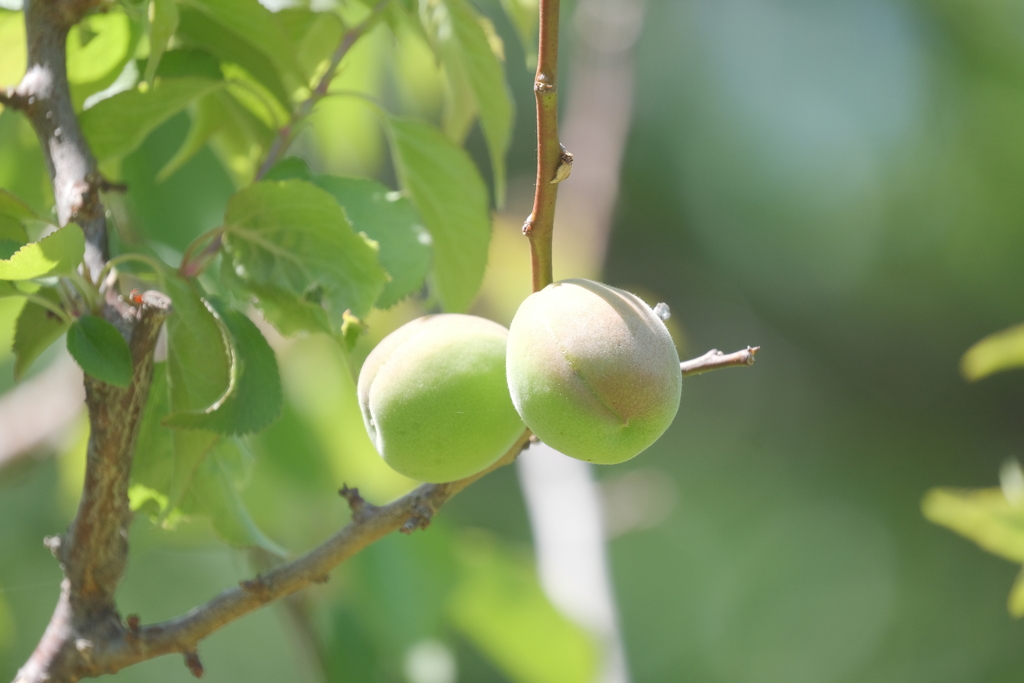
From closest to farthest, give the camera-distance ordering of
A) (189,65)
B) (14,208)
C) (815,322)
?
(14,208)
(189,65)
(815,322)

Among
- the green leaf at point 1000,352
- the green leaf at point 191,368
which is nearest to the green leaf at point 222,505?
the green leaf at point 191,368

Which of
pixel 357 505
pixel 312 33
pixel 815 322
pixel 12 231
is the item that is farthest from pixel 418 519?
pixel 815 322

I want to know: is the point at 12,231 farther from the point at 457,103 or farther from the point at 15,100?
the point at 457,103

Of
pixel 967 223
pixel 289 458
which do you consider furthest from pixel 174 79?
pixel 967 223

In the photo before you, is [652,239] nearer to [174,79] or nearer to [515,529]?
[515,529]

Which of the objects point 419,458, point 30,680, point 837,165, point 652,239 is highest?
point 419,458

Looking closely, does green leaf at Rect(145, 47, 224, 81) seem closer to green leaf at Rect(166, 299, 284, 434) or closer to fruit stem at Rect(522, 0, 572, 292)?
green leaf at Rect(166, 299, 284, 434)

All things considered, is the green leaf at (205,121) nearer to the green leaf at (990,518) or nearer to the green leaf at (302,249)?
the green leaf at (302,249)
